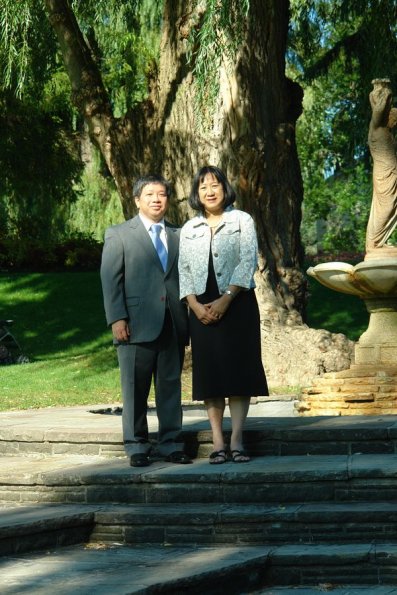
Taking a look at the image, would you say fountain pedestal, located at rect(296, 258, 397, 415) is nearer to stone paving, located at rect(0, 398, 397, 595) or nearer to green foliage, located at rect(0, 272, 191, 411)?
stone paving, located at rect(0, 398, 397, 595)

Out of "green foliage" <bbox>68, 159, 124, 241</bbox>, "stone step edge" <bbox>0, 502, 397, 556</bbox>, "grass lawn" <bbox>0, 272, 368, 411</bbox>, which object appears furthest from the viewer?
"green foliage" <bbox>68, 159, 124, 241</bbox>

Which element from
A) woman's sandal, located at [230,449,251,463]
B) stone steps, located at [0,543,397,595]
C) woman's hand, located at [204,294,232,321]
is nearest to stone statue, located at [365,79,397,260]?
woman's hand, located at [204,294,232,321]

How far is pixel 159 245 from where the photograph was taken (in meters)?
7.73

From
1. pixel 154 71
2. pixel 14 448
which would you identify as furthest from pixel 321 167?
pixel 14 448

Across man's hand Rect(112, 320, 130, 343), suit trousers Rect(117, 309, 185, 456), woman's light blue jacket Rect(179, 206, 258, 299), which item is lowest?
suit trousers Rect(117, 309, 185, 456)

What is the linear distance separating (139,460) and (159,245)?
145 centimetres

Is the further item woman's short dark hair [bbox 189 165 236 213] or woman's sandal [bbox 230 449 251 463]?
woman's short dark hair [bbox 189 165 236 213]

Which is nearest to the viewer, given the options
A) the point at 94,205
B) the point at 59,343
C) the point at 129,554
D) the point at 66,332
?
the point at 129,554

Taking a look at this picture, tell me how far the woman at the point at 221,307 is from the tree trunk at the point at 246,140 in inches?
258

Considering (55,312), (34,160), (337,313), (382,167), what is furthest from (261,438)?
(34,160)

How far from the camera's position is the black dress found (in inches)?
289

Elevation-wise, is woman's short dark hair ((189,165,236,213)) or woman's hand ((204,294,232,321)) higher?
woman's short dark hair ((189,165,236,213))

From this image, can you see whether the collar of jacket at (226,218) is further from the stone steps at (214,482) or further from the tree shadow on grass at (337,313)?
the tree shadow on grass at (337,313)

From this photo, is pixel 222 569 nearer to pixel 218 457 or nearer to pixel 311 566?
pixel 311 566
